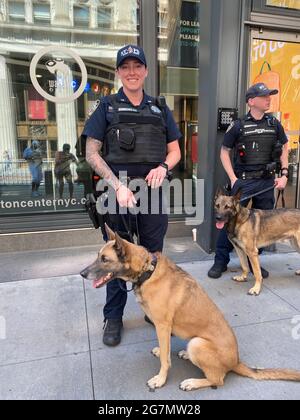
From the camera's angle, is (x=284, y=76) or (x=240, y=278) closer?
(x=240, y=278)

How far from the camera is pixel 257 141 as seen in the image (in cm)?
392

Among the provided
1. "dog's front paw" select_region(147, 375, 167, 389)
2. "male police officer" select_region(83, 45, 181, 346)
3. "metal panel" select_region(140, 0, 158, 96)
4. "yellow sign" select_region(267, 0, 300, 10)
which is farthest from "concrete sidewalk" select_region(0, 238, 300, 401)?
"yellow sign" select_region(267, 0, 300, 10)

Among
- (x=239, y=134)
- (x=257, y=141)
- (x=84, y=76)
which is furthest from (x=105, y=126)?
(x=84, y=76)

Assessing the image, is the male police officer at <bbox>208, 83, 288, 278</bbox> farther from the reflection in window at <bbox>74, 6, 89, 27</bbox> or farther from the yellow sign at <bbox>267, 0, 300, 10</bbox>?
the reflection in window at <bbox>74, 6, 89, 27</bbox>

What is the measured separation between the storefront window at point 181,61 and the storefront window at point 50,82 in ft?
1.68

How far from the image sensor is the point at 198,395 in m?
2.24

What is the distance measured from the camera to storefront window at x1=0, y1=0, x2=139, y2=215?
5113 mm

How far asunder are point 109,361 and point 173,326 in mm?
674

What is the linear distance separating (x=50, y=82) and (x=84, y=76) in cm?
53

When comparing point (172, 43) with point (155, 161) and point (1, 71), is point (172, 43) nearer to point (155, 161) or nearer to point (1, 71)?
point (1, 71)

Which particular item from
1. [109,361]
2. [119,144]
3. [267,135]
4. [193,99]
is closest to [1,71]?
[193,99]

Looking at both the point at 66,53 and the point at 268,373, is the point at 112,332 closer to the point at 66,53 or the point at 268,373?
the point at 268,373

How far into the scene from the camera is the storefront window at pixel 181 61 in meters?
5.30

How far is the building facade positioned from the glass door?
1 centimetres
